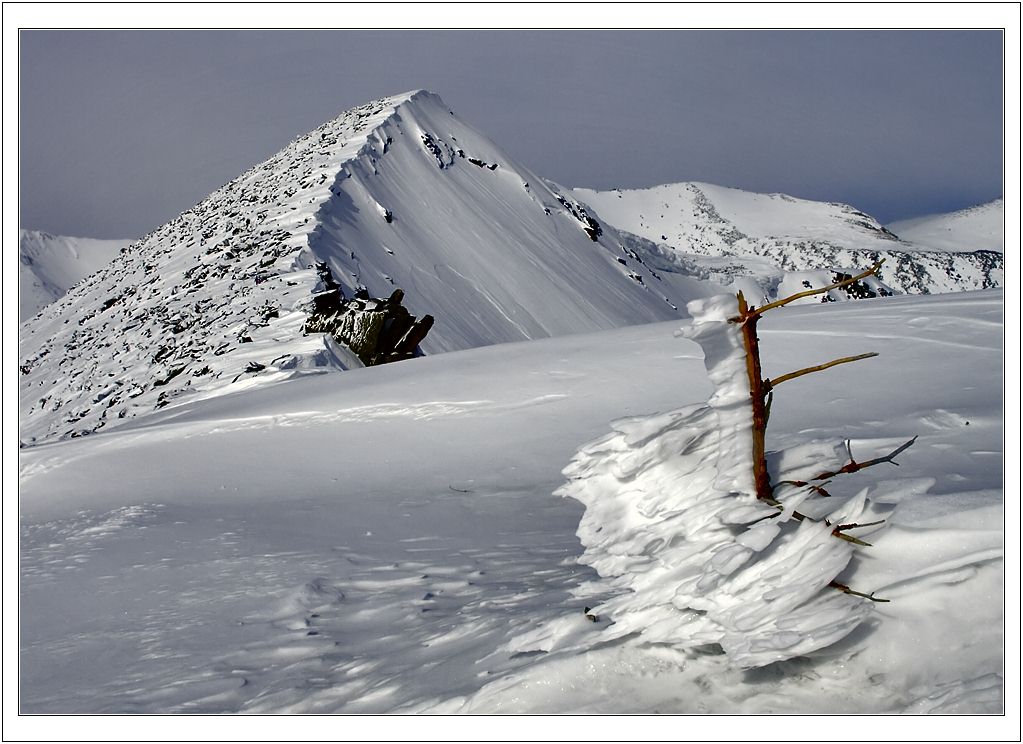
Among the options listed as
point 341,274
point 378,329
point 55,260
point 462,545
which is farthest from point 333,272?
point 55,260

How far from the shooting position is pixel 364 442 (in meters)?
6.42

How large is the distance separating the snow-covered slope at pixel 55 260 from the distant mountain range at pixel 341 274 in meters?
36.7

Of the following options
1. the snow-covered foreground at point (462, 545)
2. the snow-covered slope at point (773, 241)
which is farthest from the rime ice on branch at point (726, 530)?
the snow-covered slope at point (773, 241)

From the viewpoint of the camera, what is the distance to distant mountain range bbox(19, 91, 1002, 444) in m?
15.5

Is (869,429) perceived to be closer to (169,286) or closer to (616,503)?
(616,503)

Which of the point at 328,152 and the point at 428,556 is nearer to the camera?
the point at 428,556

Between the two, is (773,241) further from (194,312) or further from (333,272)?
(194,312)

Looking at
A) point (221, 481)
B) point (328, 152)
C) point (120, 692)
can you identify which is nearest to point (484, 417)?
point (221, 481)

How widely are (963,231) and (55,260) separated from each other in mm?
75373

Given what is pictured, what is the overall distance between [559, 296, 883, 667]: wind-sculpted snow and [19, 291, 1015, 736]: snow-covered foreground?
113 millimetres

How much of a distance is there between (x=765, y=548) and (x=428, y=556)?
200 cm

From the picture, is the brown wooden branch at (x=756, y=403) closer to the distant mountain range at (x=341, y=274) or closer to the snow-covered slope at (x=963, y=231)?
the distant mountain range at (x=341, y=274)

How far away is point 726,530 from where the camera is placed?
2398mm

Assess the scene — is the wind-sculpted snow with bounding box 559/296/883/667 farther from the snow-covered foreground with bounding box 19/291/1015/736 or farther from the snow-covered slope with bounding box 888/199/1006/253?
the snow-covered slope with bounding box 888/199/1006/253
